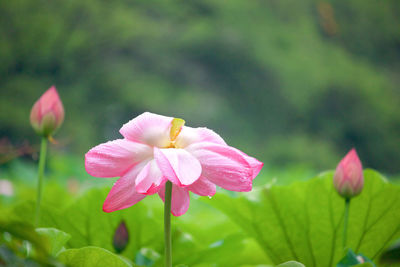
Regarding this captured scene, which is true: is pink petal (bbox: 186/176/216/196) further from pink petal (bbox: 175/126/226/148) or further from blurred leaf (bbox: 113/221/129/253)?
blurred leaf (bbox: 113/221/129/253)

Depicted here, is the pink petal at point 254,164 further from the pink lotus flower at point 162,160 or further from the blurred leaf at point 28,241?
the blurred leaf at point 28,241

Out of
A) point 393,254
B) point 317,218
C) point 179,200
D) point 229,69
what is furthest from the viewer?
point 229,69

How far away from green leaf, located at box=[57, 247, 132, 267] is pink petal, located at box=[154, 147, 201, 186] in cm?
6

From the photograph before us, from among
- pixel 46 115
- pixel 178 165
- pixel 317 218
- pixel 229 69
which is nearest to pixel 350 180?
pixel 317 218

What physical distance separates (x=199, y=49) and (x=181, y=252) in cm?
597

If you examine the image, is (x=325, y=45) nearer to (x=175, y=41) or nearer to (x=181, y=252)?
(x=175, y=41)

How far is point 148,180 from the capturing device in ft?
0.80

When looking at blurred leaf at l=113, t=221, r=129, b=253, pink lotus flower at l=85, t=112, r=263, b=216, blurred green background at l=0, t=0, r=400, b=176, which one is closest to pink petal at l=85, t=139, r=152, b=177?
pink lotus flower at l=85, t=112, r=263, b=216

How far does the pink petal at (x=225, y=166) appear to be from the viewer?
250mm

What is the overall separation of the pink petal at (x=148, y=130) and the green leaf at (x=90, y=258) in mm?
68

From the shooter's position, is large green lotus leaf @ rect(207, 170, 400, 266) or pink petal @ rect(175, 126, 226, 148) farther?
large green lotus leaf @ rect(207, 170, 400, 266)

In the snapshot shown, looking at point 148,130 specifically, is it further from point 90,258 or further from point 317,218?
point 317,218

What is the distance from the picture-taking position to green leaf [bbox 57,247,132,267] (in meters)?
0.25

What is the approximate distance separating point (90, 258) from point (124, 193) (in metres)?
0.04
